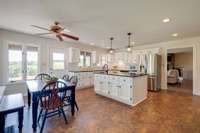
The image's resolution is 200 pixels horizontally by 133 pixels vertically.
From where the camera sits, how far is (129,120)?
278 centimetres

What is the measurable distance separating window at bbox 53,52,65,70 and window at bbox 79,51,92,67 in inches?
48.6

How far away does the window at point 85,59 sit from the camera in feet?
23.4

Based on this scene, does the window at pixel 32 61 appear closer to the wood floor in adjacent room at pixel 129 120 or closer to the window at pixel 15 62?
the window at pixel 15 62

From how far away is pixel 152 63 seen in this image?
581 cm

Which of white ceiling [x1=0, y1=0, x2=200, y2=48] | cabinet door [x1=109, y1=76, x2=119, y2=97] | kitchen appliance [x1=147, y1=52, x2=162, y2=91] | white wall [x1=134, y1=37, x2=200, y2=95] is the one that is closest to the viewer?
white ceiling [x1=0, y1=0, x2=200, y2=48]

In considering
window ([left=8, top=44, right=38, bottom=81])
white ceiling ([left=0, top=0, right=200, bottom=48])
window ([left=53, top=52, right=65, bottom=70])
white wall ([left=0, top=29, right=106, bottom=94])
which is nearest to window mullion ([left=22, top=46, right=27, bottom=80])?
window ([left=8, top=44, right=38, bottom=81])

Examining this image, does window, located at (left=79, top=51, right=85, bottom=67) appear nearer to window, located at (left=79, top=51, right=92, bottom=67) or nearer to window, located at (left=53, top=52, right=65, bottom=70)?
window, located at (left=79, top=51, right=92, bottom=67)

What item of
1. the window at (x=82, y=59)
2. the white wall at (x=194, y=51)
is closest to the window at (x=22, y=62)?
the window at (x=82, y=59)

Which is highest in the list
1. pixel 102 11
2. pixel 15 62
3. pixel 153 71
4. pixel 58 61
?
pixel 102 11

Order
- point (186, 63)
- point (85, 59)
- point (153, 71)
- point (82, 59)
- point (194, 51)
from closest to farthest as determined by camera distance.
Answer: point (194, 51) < point (153, 71) < point (82, 59) < point (85, 59) < point (186, 63)

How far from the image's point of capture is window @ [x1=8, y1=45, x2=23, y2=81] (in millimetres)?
4426

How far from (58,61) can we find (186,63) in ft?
34.1

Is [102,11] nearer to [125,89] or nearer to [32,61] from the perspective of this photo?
[125,89]

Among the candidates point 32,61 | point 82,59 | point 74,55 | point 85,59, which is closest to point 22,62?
point 32,61
